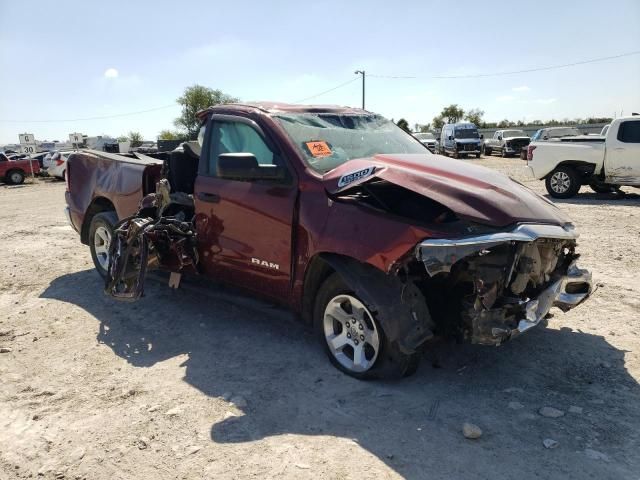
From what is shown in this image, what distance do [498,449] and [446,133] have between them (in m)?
32.9

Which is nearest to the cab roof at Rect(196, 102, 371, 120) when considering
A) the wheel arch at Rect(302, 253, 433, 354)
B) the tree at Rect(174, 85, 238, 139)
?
the wheel arch at Rect(302, 253, 433, 354)

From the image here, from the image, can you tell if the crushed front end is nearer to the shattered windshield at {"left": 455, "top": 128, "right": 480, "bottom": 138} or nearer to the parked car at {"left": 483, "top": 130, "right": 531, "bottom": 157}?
the parked car at {"left": 483, "top": 130, "right": 531, "bottom": 157}

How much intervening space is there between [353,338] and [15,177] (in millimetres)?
25587

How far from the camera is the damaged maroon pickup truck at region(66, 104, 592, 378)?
3150mm

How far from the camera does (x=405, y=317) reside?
10.5 ft

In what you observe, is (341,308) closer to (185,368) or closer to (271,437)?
(271,437)

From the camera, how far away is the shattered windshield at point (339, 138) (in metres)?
3.98

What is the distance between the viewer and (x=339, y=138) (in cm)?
425

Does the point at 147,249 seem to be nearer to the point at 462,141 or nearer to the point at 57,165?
the point at 57,165

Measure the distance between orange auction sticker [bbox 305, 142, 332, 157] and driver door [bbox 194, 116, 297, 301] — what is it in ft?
0.83

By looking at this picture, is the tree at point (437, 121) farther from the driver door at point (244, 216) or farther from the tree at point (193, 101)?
the driver door at point (244, 216)

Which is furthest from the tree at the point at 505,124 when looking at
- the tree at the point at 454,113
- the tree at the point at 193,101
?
the tree at the point at 193,101

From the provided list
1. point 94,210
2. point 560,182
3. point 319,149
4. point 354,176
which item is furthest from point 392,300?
point 560,182

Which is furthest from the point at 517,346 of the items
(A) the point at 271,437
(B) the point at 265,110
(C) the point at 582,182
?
(C) the point at 582,182
